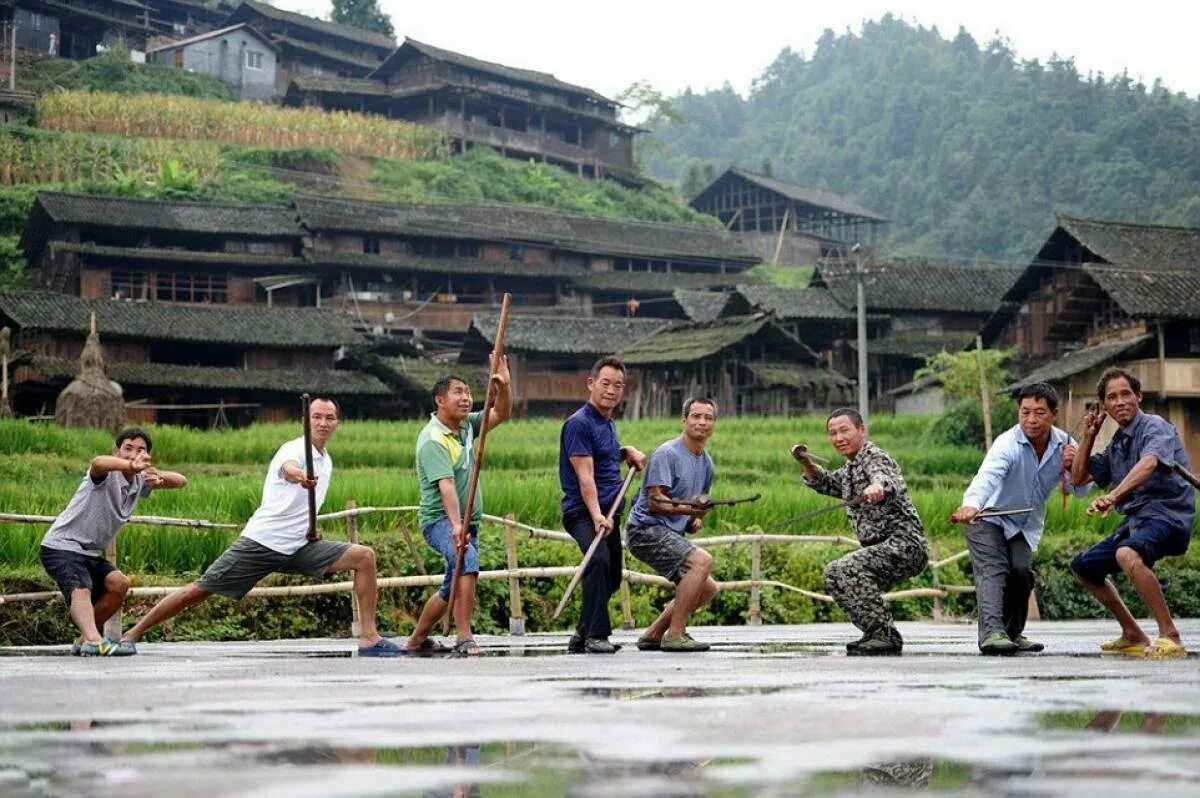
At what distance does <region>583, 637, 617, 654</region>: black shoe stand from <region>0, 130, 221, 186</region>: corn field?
56977 millimetres

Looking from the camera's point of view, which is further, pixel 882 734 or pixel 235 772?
pixel 882 734

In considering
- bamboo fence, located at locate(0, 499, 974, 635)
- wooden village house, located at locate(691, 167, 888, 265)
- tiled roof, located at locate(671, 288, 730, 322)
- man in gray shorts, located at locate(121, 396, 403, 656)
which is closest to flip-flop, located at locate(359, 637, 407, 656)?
man in gray shorts, located at locate(121, 396, 403, 656)

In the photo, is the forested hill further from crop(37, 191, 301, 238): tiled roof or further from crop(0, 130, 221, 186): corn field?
crop(37, 191, 301, 238): tiled roof

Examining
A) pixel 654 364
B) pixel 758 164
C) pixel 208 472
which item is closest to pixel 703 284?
pixel 654 364

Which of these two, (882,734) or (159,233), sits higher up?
(159,233)

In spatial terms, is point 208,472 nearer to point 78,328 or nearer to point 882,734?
point 78,328

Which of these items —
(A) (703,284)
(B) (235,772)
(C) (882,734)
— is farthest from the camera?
(A) (703,284)

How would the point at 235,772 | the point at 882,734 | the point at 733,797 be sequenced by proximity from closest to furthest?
the point at 733,797 < the point at 235,772 < the point at 882,734

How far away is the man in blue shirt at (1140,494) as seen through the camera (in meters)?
8.73

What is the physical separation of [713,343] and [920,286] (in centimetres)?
957

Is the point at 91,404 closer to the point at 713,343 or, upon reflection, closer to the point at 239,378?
the point at 239,378

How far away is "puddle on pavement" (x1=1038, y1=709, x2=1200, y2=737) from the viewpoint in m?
4.82

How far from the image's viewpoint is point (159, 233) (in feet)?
181

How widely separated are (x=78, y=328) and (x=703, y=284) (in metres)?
26.9
